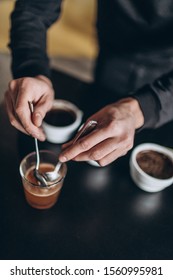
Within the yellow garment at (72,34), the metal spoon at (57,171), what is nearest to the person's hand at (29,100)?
the metal spoon at (57,171)

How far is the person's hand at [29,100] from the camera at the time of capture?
0.99m

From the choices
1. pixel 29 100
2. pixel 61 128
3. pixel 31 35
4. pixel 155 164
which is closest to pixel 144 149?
pixel 155 164

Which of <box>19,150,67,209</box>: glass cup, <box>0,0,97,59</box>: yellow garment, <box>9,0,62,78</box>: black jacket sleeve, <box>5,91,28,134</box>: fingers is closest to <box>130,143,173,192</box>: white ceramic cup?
<box>19,150,67,209</box>: glass cup

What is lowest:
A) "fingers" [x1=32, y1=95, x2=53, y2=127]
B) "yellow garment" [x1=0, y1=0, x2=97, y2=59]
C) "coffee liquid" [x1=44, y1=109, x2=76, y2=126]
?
"yellow garment" [x1=0, y1=0, x2=97, y2=59]

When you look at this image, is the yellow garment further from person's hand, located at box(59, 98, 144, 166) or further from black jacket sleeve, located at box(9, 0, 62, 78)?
person's hand, located at box(59, 98, 144, 166)

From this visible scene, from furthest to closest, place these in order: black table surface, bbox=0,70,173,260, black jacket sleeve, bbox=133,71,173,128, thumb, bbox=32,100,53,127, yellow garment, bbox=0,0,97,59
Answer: yellow garment, bbox=0,0,97,59 < black jacket sleeve, bbox=133,71,173,128 < thumb, bbox=32,100,53,127 < black table surface, bbox=0,70,173,260

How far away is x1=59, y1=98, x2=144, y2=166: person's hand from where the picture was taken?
0.91 meters

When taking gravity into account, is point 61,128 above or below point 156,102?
below

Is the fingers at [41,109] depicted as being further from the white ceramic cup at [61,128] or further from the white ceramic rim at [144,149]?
the white ceramic rim at [144,149]

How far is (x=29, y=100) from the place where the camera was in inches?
40.9

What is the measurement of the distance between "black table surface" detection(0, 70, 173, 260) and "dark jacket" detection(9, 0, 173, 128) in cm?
27

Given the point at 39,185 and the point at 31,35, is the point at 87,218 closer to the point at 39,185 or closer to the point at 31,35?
the point at 39,185

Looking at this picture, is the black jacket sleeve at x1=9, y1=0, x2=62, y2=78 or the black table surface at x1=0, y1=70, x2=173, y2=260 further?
the black jacket sleeve at x1=9, y1=0, x2=62, y2=78

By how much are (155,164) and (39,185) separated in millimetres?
390
